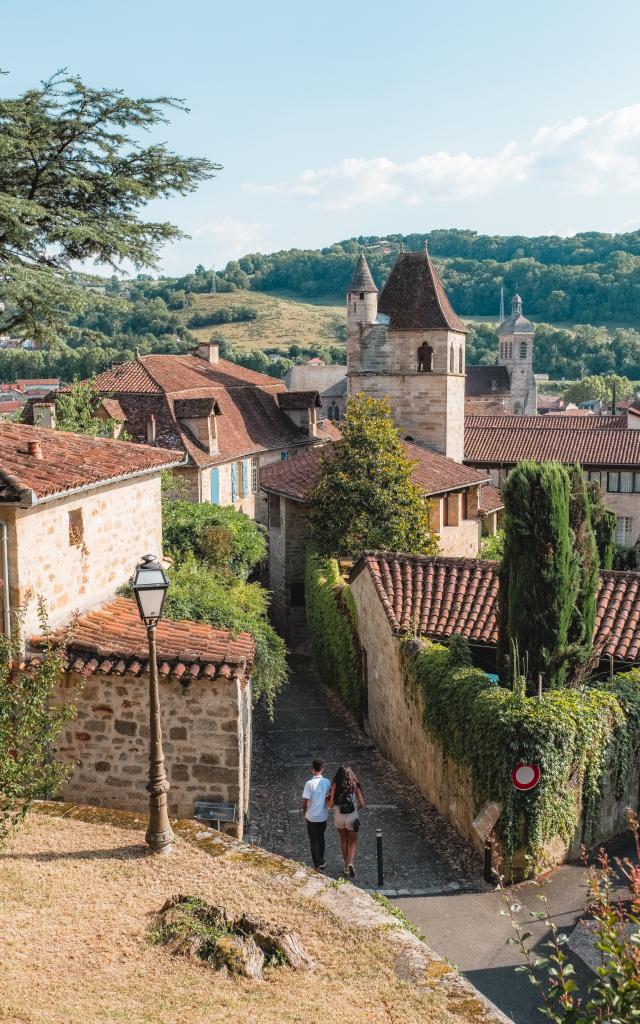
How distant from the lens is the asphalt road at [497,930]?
925 cm

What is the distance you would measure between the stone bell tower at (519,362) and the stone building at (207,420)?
192ft

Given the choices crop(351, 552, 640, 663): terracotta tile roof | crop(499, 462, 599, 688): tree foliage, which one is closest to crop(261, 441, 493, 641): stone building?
crop(351, 552, 640, 663): terracotta tile roof

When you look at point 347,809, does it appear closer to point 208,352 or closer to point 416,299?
point 416,299

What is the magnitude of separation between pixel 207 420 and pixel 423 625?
16.1 m

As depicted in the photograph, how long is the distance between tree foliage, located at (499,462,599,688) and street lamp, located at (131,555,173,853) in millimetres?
7243

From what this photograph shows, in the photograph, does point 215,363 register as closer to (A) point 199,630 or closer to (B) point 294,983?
(A) point 199,630

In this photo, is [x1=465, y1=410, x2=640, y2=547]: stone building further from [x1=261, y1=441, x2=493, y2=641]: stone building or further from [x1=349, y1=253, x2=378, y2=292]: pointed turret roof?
[x1=349, y1=253, x2=378, y2=292]: pointed turret roof

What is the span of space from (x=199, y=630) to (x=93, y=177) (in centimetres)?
737

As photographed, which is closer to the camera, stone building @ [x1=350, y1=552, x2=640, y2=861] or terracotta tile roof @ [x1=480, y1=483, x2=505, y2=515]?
stone building @ [x1=350, y1=552, x2=640, y2=861]

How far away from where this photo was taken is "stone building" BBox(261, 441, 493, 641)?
90.8ft

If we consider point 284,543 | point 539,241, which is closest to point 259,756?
point 284,543

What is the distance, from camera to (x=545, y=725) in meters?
11.8

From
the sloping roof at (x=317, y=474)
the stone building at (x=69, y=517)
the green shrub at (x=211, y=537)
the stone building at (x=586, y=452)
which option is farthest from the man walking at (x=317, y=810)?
the stone building at (x=586, y=452)

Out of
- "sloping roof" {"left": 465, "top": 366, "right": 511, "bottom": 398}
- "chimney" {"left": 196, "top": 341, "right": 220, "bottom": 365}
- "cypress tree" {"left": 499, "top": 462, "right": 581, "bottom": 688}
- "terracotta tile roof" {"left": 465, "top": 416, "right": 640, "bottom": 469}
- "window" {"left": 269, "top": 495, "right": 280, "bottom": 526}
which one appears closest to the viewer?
"cypress tree" {"left": 499, "top": 462, "right": 581, "bottom": 688}
